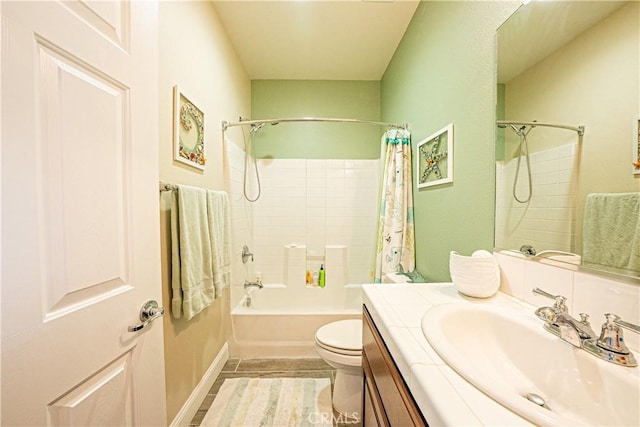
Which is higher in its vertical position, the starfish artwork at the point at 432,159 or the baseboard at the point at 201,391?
the starfish artwork at the point at 432,159

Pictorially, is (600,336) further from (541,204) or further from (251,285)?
(251,285)

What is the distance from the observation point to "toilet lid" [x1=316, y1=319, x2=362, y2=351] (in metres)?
1.36

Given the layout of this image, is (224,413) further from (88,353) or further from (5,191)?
(5,191)

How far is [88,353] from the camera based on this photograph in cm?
56

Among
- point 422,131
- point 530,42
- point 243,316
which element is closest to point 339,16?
point 422,131

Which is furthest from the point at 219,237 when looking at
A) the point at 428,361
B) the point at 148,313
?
the point at 428,361

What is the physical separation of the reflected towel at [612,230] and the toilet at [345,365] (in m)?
1.09

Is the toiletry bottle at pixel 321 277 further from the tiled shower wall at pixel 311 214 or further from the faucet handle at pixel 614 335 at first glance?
the faucet handle at pixel 614 335

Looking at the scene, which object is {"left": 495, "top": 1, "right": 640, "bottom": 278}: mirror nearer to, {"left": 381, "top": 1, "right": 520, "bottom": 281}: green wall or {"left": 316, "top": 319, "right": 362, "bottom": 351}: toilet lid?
Result: {"left": 381, "top": 1, "right": 520, "bottom": 281}: green wall

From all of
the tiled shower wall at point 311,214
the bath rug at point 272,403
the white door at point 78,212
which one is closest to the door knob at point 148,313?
the white door at point 78,212

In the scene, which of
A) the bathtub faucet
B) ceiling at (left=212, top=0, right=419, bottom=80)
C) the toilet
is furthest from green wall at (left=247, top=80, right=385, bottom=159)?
the toilet

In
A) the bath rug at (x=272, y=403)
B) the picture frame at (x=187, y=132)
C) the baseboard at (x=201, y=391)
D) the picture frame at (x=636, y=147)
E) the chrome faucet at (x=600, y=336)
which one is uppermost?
the picture frame at (x=187, y=132)

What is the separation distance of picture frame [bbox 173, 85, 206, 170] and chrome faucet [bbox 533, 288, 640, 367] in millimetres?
1562

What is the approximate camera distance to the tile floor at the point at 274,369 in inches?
68.4
